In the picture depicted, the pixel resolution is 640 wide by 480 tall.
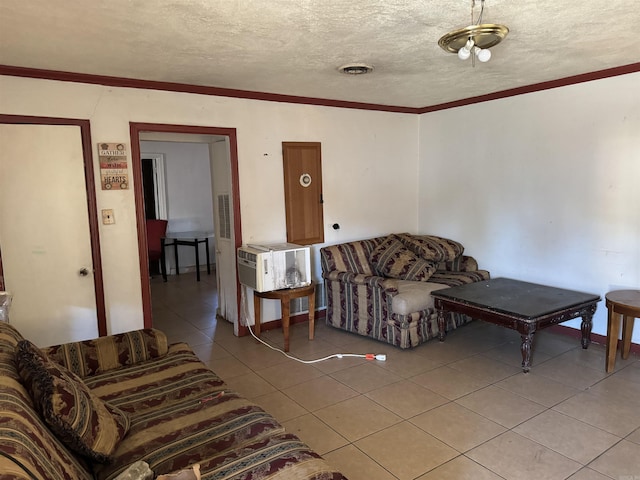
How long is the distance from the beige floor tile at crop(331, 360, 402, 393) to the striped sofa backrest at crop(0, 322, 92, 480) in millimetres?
2029

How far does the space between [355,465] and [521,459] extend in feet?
2.87

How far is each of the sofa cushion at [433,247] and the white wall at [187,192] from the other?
383 centimetres

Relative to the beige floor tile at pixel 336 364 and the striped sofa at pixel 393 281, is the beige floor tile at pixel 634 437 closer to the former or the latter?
the striped sofa at pixel 393 281

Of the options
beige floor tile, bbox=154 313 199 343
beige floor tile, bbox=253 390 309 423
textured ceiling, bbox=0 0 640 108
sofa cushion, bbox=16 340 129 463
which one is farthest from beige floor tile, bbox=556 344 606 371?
beige floor tile, bbox=154 313 199 343

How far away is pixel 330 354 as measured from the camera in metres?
3.83

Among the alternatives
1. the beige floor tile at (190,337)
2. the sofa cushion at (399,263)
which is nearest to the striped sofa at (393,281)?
the sofa cushion at (399,263)

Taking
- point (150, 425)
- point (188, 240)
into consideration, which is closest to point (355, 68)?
point (150, 425)

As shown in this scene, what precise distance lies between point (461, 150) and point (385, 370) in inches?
107

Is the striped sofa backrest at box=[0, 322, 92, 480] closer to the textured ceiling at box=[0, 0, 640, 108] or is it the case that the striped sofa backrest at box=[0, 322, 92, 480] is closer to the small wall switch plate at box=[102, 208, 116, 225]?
the textured ceiling at box=[0, 0, 640, 108]

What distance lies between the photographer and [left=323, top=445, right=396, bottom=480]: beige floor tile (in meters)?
2.22

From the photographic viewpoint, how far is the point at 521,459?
91.7 inches

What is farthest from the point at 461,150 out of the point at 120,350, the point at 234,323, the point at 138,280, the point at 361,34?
the point at 120,350

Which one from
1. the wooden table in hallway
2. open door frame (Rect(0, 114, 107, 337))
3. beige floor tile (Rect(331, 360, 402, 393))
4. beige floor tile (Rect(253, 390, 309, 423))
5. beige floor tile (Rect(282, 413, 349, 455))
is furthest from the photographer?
the wooden table in hallway

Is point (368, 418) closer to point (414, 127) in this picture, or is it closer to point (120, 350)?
point (120, 350)
